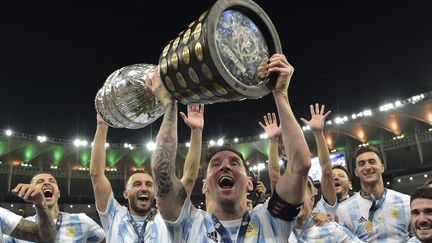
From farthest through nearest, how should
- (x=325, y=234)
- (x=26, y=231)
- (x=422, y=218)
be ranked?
(x=26, y=231)
(x=325, y=234)
(x=422, y=218)

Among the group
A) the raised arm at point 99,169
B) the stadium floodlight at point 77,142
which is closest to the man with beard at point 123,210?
the raised arm at point 99,169

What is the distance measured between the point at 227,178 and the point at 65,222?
99.5 inches

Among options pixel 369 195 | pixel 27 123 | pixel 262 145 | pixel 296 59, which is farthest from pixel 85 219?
pixel 262 145

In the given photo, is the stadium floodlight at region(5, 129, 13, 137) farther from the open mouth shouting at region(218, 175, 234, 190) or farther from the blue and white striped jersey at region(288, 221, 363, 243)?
the open mouth shouting at region(218, 175, 234, 190)

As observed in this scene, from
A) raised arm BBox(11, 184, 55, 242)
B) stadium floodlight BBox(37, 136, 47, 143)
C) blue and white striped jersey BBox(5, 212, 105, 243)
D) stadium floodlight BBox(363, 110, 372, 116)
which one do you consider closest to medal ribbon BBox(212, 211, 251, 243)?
raised arm BBox(11, 184, 55, 242)

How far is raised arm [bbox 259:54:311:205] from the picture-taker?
200cm

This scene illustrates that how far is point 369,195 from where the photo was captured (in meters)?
4.06

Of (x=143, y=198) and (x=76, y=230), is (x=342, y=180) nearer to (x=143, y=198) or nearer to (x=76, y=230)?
(x=143, y=198)

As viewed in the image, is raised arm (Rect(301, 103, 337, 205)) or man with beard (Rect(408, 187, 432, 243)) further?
raised arm (Rect(301, 103, 337, 205))

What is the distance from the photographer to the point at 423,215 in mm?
2764

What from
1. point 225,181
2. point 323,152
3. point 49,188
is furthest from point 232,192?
point 49,188

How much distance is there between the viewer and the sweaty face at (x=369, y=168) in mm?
4012

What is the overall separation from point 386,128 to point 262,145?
324 inches

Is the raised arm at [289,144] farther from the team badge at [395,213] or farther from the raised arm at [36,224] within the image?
the team badge at [395,213]
